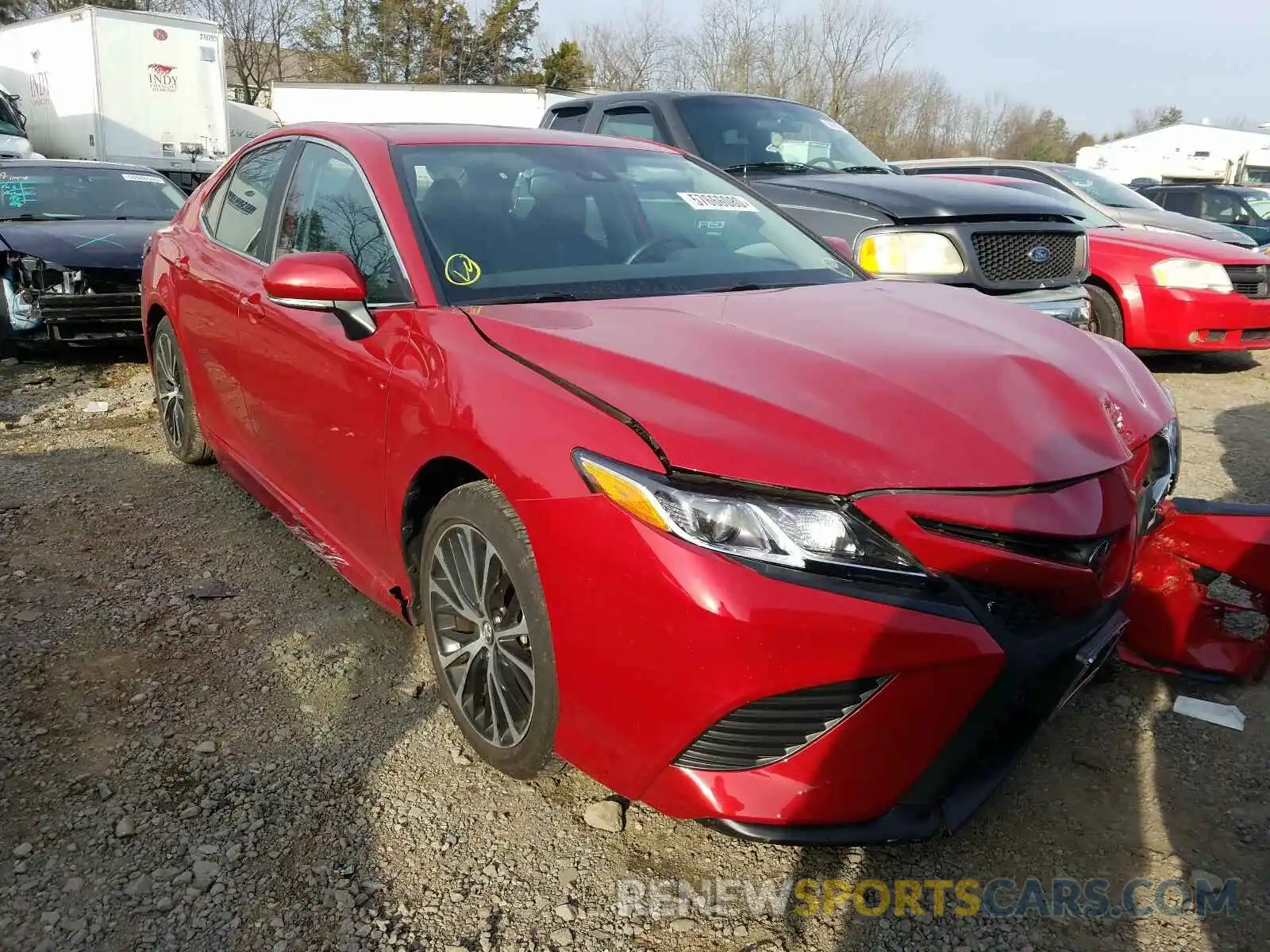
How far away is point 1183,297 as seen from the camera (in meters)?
6.67

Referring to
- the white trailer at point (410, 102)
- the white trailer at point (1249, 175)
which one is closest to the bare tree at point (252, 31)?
the white trailer at point (410, 102)

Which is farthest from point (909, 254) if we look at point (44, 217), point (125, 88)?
point (125, 88)

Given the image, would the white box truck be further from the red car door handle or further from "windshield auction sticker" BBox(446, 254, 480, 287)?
"windshield auction sticker" BBox(446, 254, 480, 287)

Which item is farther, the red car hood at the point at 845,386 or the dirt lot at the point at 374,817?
the dirt lot at the point at 374,817

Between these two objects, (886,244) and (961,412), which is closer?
(961,412)

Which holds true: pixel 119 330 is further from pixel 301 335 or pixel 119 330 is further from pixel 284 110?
pixel 284 110

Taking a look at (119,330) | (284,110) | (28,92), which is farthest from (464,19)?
(119,330)

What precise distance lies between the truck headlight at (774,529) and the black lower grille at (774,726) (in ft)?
0.73

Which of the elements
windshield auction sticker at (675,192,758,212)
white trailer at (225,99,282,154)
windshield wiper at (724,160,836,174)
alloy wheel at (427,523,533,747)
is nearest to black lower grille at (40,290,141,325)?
windshield wiper at (724,160,836,174)

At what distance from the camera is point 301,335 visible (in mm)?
2951

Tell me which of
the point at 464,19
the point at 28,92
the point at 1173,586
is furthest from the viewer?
the point at 464,19

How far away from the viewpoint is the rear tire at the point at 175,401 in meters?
4.38

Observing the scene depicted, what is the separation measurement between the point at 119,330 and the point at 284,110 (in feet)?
64.0

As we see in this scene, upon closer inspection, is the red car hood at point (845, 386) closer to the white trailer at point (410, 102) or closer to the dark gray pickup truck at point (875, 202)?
the dark gray pickup truck at point (875, 202)
